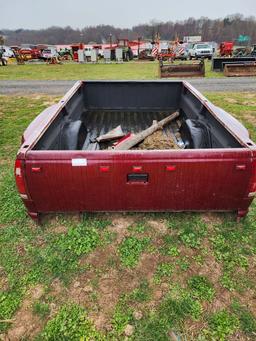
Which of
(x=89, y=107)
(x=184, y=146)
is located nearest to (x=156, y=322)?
(x=184, y=146)

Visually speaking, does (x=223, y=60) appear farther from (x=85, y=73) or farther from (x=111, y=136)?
(x=111, y=136)

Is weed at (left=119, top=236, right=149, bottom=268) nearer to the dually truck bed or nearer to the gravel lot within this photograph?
the dually truck bed

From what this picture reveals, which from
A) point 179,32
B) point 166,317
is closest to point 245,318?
point 166,317

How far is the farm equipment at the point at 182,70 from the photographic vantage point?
14087mm

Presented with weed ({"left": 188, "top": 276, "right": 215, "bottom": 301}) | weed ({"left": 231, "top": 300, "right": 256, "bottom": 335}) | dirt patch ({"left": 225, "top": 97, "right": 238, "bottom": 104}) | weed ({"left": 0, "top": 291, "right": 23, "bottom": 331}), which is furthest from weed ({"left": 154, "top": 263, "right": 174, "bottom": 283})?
dirt patch ({"left": 225, "top": 97, "right": 238, "bottom": 104})

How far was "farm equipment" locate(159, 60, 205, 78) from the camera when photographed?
46.2 feet

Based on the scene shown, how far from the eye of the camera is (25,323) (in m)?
2.22

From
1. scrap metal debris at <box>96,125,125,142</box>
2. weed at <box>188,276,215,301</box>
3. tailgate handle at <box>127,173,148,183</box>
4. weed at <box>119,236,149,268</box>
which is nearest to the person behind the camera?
weed at <box>188,276,215,301</box>

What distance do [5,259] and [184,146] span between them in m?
2.71

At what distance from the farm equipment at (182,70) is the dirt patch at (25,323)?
13386 mm

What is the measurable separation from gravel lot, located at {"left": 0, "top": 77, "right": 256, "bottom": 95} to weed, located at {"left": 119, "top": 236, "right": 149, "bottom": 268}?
30.2ft

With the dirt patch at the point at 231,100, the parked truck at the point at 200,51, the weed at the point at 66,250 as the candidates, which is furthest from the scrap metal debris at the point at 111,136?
the parked truck at the point at 200,51

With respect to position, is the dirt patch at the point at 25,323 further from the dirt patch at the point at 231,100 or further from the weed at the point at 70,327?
the dirt patch at the point at 231,100

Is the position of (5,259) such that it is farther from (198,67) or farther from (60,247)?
(198,67)
